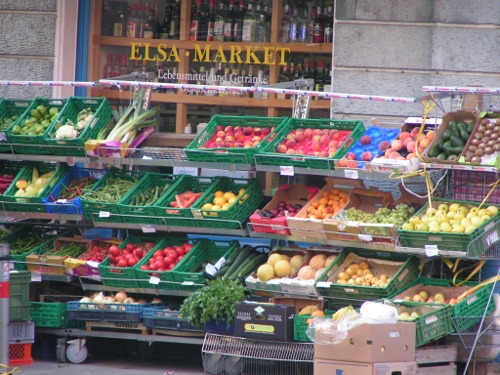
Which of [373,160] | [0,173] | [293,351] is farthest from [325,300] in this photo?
[0,173]

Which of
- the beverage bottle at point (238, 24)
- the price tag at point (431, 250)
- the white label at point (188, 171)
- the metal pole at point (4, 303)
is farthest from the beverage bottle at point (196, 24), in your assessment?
the price tag at point (431, 250)

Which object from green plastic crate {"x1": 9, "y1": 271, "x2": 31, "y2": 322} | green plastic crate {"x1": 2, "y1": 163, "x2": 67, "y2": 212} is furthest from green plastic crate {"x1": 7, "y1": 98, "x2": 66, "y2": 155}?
green plastic crate {"x1": 9, "y1": 271, "x2": 31, "y2": 322}

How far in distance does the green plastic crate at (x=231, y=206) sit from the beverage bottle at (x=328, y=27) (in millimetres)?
2539

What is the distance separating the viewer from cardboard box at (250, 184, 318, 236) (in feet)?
35.7

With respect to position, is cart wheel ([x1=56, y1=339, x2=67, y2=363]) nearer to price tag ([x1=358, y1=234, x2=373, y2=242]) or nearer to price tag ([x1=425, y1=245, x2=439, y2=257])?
price tag ([x1=358, y1=234, x2=373, y2=242])

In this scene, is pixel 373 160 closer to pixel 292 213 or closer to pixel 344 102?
pixel 292 213

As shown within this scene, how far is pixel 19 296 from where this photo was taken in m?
11.3

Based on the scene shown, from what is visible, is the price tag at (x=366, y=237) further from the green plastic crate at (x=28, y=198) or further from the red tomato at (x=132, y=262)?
the green plastic crate at (x=28, y=198)

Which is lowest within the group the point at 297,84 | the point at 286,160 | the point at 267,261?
the point at 267,261

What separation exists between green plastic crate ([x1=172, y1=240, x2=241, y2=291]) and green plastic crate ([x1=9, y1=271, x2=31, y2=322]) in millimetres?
1606

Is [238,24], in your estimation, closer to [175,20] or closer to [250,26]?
[250,26]

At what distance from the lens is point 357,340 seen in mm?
8906

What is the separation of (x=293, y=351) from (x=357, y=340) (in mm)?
1499

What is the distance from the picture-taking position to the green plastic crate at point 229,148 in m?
11.0
